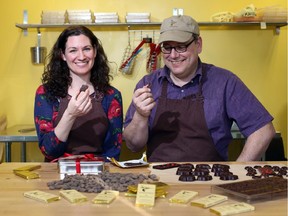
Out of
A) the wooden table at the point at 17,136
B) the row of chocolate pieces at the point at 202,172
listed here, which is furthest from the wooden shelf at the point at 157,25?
the row of chocolate pieces at the point at 202,172

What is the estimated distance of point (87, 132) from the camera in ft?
7.72

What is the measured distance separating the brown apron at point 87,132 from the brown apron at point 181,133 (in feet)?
0.90

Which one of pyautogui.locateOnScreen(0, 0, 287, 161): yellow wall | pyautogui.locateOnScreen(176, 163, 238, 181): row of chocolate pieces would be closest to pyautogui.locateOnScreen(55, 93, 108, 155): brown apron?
pyautogui.locateOnScreen(176, 163, 238, 181): row of chocolate pieces

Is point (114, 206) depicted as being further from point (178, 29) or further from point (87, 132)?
point (178, 29)

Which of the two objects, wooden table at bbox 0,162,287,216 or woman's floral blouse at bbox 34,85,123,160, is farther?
woman's floral blouse at bbox 34,85,123,160

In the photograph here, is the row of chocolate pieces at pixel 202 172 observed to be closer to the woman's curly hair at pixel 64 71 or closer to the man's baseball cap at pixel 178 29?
the man's baseball cap at pixel 178 29

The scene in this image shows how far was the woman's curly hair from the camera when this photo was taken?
2406 millimetres

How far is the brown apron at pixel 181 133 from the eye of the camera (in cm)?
219

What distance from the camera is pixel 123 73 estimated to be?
167 inches

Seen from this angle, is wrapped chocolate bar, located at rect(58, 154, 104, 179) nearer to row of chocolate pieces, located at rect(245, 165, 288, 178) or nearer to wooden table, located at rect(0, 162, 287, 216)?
wooden table, located at rect(0, 162, 287, 216)

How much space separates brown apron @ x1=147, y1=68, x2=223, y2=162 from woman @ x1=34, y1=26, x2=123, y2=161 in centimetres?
26

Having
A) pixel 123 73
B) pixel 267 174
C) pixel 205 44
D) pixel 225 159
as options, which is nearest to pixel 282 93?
pixel 205 44

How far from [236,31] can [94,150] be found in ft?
7.96

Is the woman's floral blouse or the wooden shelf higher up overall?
the wooden shelf
